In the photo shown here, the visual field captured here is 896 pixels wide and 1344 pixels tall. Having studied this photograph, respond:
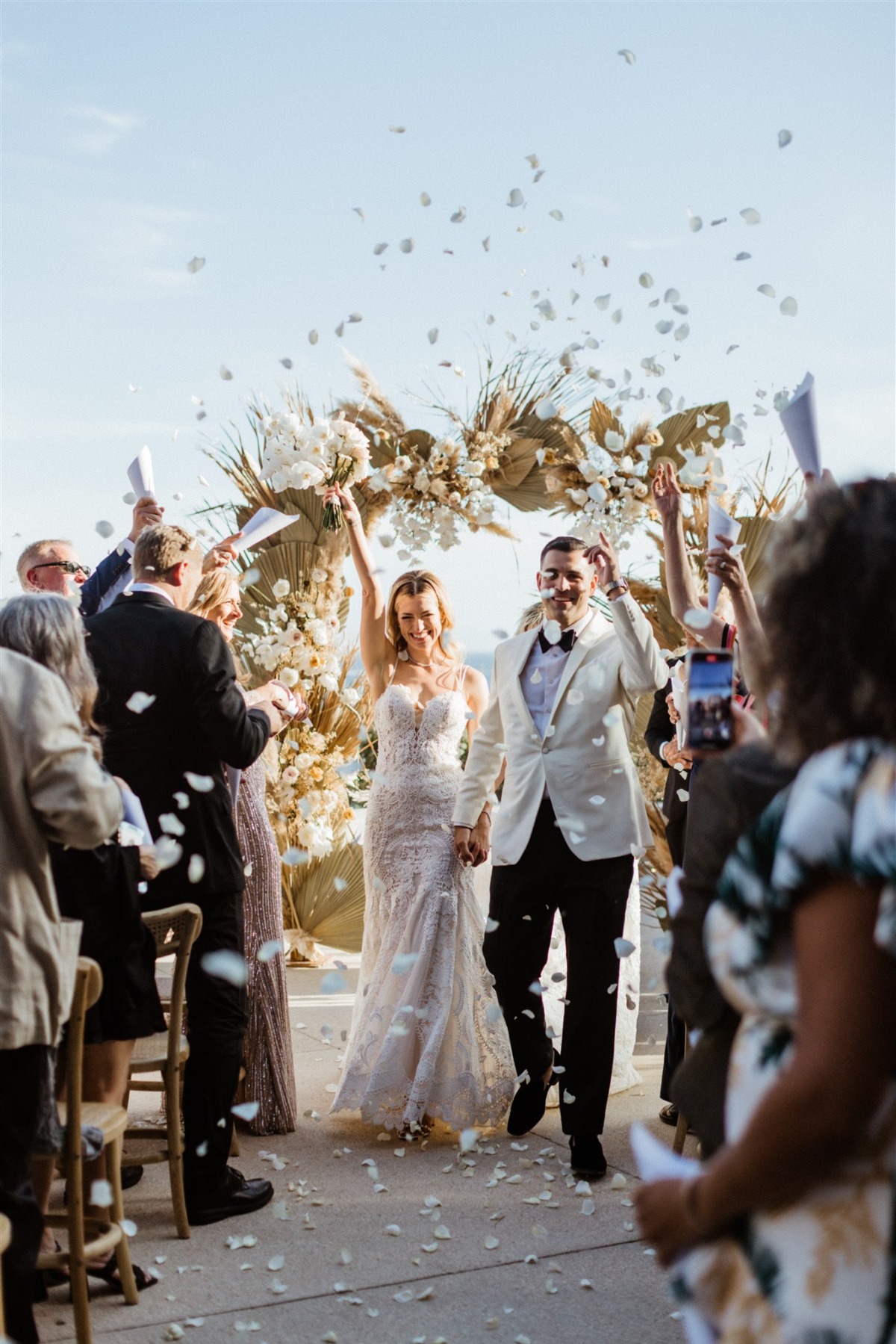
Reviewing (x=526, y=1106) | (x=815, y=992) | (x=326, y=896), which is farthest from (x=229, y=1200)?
(x=326, y=896)

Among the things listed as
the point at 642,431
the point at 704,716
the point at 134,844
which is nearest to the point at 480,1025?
the point at 134,844

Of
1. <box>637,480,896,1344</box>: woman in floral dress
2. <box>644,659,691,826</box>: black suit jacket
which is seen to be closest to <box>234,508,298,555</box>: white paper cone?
<box>644,659,691,826</box>: black suit jacket

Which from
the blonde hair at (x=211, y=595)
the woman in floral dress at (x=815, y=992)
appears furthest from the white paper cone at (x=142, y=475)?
the woman in floral dress at (x=815, y=992)

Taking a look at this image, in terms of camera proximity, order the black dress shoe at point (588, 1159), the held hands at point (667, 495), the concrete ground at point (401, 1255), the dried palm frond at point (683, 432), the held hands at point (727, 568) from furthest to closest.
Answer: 1. the dried palm frond at point (683, 432)
2. the black dress shoe at point (588, 1159)
3. the held hands at point (667, 495)
4. the held hands at point (727, 568)
5. the concrete ground at point (401, 1255)

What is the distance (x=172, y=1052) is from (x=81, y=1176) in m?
0.64

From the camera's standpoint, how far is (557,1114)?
4625 millimetres

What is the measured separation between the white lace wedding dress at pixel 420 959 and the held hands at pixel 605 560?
85cm

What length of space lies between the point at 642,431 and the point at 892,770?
397 centimetres

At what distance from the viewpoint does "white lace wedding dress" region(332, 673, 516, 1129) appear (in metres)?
4.30

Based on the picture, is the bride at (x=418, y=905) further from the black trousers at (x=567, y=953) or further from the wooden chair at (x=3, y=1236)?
the wooden chair at (x=3, y=1236)

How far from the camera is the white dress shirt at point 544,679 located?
14.2ft

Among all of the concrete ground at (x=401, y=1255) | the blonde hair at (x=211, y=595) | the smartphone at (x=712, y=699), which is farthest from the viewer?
the blonde hair at (x=211, y=595)

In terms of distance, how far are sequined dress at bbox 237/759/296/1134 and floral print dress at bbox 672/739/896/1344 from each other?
10.1 ft

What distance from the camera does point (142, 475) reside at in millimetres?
4297
